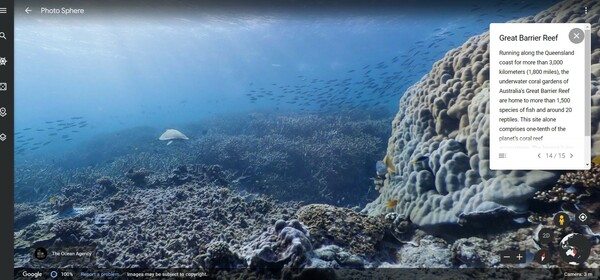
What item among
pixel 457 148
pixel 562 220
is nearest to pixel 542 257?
pixel 562 220

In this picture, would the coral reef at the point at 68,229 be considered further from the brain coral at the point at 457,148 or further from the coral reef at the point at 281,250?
the brain coral at the point at 457,148

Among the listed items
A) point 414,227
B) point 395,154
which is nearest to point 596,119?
point 414,227

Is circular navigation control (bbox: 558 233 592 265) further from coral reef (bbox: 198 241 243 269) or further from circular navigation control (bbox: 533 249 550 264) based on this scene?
coral reef (bbox: 198 241 243 269)

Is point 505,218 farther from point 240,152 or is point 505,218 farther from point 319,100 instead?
point 319,100

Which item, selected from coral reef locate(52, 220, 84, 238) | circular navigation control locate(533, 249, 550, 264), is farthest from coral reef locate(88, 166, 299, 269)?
circular navigation control locate(533, 249, 550, 264)

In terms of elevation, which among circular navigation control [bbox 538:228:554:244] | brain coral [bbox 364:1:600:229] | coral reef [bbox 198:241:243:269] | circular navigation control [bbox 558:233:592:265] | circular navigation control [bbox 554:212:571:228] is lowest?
coral reef [bbox 198:241:243:269]

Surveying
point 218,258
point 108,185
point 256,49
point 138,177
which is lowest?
point 218,258

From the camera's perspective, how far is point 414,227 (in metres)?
5.36

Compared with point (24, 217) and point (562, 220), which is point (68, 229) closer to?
point (24, 217)
